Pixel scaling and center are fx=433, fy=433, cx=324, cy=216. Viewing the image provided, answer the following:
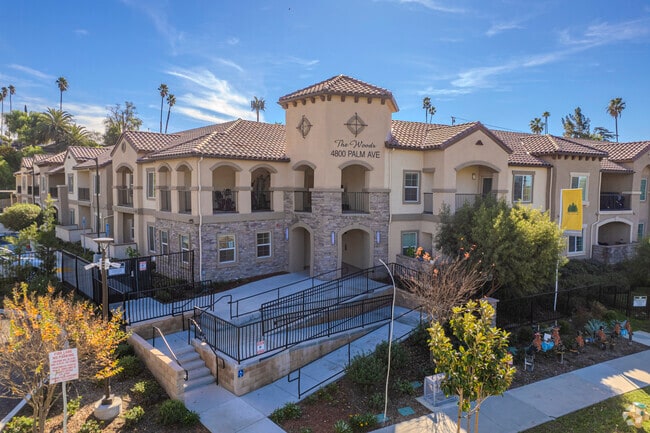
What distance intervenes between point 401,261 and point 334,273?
3.70 meters

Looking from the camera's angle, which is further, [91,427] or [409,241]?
[409,241]

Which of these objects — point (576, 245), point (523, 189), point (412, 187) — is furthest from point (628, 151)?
point (412, 187)

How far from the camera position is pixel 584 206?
2841 centimetres

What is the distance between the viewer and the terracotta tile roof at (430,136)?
74.2ft

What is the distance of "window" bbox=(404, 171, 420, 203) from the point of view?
2362 cm

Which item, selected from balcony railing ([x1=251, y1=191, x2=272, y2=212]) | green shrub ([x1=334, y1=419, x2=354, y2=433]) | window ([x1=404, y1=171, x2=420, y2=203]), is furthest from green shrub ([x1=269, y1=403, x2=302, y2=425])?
balcony railing ([x1=251, y1=191, x2=272, y2=212])

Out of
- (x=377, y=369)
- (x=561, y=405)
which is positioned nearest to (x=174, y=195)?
(x=377, y=369)

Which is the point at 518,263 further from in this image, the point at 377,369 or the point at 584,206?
the point at 584,206

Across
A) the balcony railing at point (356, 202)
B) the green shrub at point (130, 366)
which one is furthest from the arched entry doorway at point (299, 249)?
the green shrub at point (130, 366)

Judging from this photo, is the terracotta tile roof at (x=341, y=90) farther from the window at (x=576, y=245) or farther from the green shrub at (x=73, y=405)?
the green shrub at (x=73, y=405)

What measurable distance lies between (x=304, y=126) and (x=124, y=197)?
1607 centimetres

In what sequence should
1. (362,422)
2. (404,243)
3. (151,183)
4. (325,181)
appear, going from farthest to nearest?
(151,183) < (404,243) < (325,181) < (362,422)

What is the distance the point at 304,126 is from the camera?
22.7m

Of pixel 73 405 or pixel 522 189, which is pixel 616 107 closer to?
pixel 522 189
